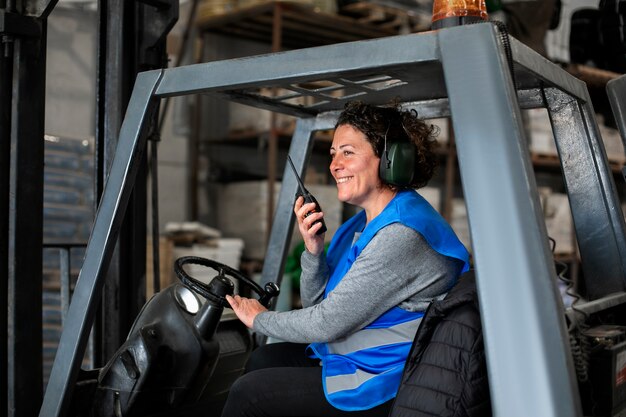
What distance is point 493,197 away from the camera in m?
1.52

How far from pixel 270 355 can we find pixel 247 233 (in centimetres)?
448

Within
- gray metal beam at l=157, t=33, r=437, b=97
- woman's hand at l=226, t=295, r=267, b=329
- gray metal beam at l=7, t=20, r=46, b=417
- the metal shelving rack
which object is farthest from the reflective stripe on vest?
gray metal beam at l=7, t=20, r=46, b=417

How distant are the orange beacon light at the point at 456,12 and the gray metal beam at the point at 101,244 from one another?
90 centimetres

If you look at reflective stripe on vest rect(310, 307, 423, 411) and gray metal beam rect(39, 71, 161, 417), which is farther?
gray metal beam rect(39, 71, 161, 417)

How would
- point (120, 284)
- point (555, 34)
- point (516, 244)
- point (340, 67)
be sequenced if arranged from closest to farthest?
point (516, 244)
point (340, 67)
point (120, 284)
point (555, 34)

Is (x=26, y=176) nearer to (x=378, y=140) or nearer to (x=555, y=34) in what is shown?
(x=378, y=140)

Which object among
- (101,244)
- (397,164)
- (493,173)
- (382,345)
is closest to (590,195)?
(397,164)

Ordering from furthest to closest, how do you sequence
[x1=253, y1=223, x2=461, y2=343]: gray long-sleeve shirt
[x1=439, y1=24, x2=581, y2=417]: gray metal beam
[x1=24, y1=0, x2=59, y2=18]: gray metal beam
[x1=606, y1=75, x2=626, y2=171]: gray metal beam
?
[x1=24, y1=0, x2=59, y2=18]: gray metal beam < [x1=606, y1=75, x2=626, y2=171]: gray metal beam < [x1=253, y1=223, x2=461, y2=343]: gray long-sleeve shirt < [x1=439, y1=24, x2=581, y2=417]: gray metal beam

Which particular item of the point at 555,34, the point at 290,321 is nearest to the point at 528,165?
the point at 290,321

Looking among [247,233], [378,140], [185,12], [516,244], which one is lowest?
[516,244]

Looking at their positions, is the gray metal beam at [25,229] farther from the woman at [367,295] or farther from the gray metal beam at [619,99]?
the gray metal beam at [619,99]

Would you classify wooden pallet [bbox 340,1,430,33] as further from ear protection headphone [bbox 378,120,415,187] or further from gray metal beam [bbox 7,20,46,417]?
ear protection headphone [bbox 378,120,415,187]

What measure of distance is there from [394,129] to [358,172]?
19cm

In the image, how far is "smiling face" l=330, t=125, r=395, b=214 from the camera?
7.58ft
